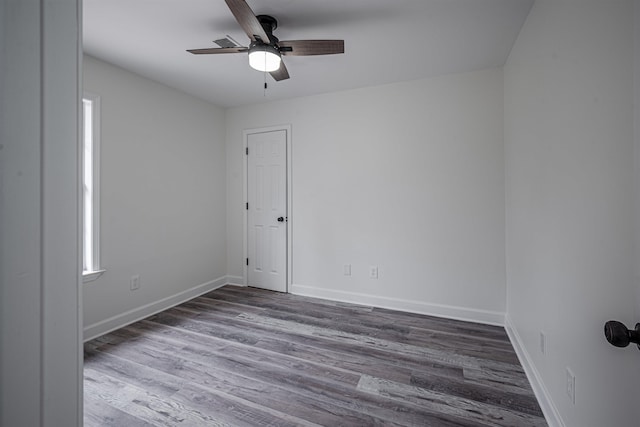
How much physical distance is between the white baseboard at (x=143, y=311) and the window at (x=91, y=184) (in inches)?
18.3

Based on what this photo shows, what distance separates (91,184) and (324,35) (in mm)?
2413

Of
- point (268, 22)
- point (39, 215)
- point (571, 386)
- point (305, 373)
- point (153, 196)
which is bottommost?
point (305, 373)

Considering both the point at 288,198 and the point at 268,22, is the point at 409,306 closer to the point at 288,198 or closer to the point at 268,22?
the point at 288,198

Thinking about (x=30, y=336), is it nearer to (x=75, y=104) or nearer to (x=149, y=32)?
(x=75, y=104)

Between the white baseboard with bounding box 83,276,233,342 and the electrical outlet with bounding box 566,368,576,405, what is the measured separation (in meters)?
3.43

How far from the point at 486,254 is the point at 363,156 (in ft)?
5.40

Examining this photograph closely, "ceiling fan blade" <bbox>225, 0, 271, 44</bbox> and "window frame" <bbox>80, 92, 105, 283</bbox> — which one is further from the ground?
"ceiling fan blade" <bbox>225, 0, 271, 44</bbox>

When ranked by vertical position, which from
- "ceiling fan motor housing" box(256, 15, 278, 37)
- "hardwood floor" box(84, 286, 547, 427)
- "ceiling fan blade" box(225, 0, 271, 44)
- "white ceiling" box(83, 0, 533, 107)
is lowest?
"hardwood floor" box(84, 286, 547, 427)

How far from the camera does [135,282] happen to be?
2863mm

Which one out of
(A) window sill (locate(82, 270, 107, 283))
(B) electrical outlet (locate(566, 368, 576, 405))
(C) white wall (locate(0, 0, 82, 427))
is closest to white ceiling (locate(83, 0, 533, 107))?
(C) white wall (locate(0, 0, 82, 427))

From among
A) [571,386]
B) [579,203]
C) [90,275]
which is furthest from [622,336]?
[90,275]

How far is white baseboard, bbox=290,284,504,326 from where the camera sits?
275 cm

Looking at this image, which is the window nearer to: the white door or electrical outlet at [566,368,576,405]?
the white door

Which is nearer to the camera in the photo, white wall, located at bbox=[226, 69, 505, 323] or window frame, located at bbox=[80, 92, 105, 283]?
window frame, located at bbox=[80, 92, 105, 283]
